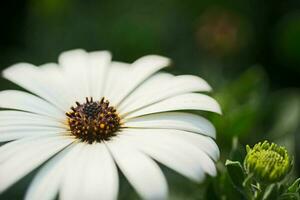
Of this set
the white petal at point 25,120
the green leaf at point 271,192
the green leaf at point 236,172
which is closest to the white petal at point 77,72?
the white petal at point 25,120

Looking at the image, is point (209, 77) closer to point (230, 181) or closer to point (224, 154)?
point (224, 154)

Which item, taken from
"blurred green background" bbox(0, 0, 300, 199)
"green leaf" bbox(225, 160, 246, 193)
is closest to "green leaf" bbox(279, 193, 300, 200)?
"green leaf" bbox(225, 160, 246, 193)

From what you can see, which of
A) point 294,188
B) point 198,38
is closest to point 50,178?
point 294,188

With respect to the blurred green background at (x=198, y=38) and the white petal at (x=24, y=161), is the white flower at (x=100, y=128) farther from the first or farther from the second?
the blurred green background at (x=198, y=38)

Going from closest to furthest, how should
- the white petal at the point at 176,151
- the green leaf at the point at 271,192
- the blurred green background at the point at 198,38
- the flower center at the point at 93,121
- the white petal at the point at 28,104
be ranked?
1. the white petal at the point at 176,151
2. the green leaf at the point at 271,192
3. the flower center at the point at 93,121
4. the white petal at the point at 28,104
5. the blurred green background at the point at 198,38

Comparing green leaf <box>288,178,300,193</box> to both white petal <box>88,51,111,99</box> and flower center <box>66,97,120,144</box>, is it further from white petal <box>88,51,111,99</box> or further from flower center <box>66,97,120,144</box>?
white petal <box>88,51,111,99</box>

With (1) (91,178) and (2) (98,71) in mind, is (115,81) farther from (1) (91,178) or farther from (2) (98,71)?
(1) (91,178)

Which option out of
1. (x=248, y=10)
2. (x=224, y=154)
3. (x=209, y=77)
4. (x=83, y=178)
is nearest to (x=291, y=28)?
(x=248, y=10)
